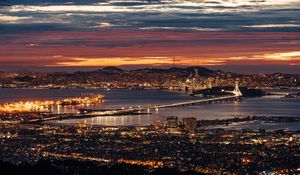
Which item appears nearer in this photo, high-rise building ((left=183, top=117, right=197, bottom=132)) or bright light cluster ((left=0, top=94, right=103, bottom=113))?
high-rise building ((left=183, top=117, right=197, bottom=132))

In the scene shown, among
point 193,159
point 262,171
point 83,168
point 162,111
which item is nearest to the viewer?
point 83,168

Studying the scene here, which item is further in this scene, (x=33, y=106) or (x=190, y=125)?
(x=33, y=106)

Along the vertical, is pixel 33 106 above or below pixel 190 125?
above

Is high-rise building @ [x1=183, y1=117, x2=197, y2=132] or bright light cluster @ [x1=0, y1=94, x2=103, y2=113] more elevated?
bright light cluster @ [x1=0, y1=94, x2=103, y2=113]

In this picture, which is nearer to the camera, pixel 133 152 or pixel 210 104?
pixel 133 152

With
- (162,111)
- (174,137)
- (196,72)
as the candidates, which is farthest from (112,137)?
(196,72)

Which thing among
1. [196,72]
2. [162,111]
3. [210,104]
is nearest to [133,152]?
[162,111]

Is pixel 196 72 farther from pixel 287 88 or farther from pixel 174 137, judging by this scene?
pixel 174 137

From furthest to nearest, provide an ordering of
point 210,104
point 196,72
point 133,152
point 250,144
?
point 196,72
point 210,104
point 250,144
point 133,152

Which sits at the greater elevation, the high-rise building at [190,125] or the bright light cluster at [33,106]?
the bright light cluster at [33,106]

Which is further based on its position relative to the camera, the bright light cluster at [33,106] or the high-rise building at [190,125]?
the bright light cluster at [33,106]
